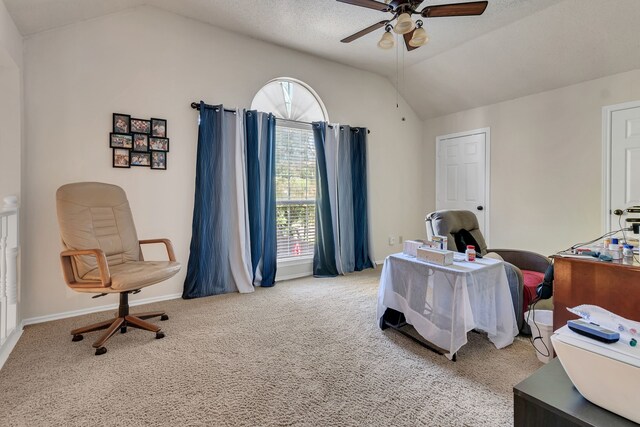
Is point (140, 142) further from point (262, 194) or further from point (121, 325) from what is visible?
point (121, 325)

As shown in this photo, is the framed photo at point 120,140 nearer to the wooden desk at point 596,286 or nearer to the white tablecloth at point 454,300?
the white tablecloth at point 454,300

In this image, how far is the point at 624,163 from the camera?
328cm

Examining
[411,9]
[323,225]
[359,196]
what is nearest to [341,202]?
[359,196]

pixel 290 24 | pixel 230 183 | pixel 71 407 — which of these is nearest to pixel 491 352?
pixel 71 407

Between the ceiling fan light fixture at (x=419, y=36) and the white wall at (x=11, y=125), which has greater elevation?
the ceiling fan light fixture at (x=419, y=36)

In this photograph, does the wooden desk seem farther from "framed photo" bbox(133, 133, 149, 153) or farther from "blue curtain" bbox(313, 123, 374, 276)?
"framed photo" bbox(133, 133, 149, 153)

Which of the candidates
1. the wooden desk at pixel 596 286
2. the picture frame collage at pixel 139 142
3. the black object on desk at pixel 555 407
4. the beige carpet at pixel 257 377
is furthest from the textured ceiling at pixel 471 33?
the black object on desk at pixel 555 407

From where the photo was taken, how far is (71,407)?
1.55 m

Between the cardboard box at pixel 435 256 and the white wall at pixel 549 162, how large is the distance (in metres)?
2.58

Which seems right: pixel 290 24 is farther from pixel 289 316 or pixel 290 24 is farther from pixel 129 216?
pixel 289 316

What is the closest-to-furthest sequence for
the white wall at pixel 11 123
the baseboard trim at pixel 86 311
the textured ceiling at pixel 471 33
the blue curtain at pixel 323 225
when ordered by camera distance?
1. the white wall at pixel 11 123
2. the baseboard trim at pixel 86 311
3. the textured ceiling at pixel 471 33
4. the blue curtain at pixel 323 225

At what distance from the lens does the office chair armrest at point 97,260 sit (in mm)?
2053

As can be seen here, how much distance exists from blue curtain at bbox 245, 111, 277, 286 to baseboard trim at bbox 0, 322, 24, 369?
1945mm

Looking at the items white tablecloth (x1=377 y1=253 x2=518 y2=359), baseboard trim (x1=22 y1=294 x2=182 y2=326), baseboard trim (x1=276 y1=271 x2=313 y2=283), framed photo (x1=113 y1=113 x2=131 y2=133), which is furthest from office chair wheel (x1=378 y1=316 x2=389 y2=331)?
framed photo (x1=113 y1=113 x2=131 y2=133)
